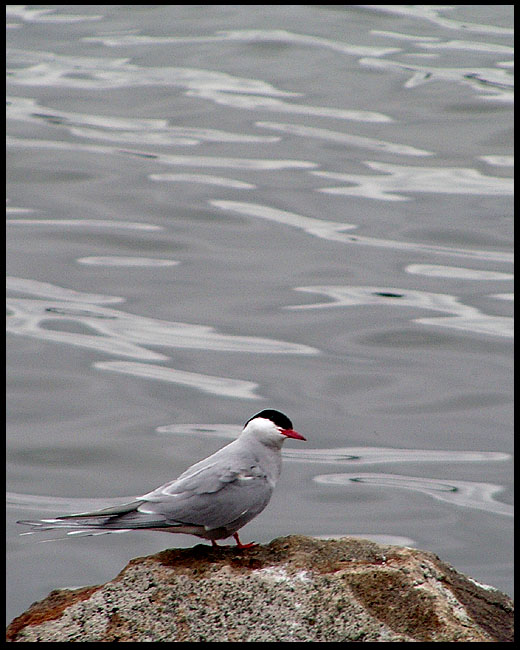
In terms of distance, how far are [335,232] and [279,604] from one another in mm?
13212

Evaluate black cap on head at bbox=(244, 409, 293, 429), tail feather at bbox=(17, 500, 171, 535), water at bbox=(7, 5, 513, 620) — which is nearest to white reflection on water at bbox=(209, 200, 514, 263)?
water at bbox=(7, 5, 513, 620)

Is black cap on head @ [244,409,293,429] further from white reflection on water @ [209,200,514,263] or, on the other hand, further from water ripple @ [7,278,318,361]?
white reflection on water @ [209,200,514,263]

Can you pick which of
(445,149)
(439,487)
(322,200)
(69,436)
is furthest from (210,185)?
(439,487)

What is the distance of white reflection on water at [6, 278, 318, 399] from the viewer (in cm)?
1350

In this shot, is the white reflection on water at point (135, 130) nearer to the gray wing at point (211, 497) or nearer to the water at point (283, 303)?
the water at point (283, 303)

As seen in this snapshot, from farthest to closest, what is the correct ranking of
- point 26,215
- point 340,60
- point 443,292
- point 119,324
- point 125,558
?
point 340,60 → point 26,215 → point 443,292 → point 119,324 → point 125,558

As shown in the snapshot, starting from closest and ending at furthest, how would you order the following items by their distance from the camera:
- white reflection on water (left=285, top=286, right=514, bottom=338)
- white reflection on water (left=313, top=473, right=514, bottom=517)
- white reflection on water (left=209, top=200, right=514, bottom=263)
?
1. white reflection on water (left=313, top=473, right=514, bottom=517)
2. white reflection on water (left=285, top=286, right=514, bottom=338)
3. white reflection on water (left=209, top=200, right=514, bottom=263)

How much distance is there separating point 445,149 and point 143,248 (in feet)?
22.8

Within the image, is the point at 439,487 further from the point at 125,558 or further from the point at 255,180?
the point at 255,180

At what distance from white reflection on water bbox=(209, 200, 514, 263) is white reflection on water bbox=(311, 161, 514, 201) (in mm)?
1098

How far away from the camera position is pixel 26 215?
18.7 metres

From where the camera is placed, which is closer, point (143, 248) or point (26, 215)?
point (143, 248)

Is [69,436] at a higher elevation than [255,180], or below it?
below

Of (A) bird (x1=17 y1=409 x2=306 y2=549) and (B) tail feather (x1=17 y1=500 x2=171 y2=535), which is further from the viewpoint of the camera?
(A) bird (x1=17 y1=409 x2=306 y2=549)
